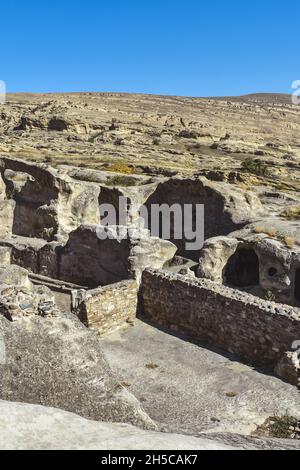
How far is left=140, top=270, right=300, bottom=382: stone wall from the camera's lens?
9227mm

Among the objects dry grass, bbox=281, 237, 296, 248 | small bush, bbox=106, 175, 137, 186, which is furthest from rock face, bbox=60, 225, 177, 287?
small bush, bbox=106, 175, 137, 186

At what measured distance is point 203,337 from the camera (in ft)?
34.7

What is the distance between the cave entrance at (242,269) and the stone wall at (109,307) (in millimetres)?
3596

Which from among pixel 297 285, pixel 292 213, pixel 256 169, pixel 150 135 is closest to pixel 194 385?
pixel 297 285

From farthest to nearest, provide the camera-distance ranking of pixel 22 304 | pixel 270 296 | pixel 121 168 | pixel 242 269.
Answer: pixel 121 168, pixel 242 269, pixel 270 296, pixel 22 304

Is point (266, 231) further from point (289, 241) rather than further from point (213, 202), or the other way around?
point (213, 202)

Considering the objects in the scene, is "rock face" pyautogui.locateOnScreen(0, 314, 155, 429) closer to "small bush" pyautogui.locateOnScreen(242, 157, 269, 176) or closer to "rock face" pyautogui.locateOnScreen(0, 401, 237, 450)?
"rock face" pyautogui.locateOnScreen(0, 401, 237, 450)

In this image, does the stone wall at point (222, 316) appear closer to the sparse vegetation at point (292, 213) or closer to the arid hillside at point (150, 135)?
the sparse vegetation at point (292, 213)

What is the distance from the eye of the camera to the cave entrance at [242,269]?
46.1 ft

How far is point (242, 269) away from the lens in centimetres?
1451

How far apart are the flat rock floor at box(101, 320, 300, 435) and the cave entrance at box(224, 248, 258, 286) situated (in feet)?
12.7

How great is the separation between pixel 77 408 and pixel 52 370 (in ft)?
1.72

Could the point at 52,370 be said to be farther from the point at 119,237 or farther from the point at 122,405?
the point at 119,237
